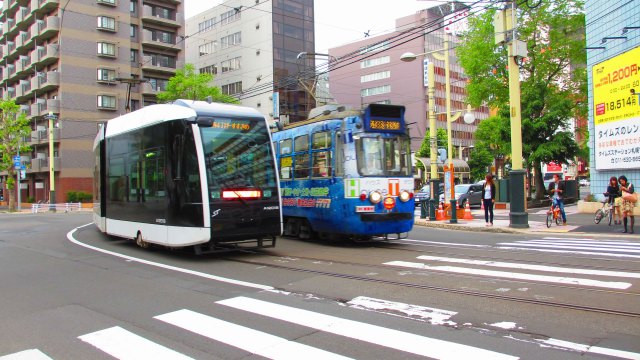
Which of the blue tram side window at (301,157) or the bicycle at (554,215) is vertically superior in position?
the blue tram side window at (301,157)

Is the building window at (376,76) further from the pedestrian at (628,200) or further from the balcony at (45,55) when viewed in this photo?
the pedestrian at (628,200)

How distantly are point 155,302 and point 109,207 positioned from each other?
26.0 feet

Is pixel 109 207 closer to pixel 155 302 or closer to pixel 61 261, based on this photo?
pixel 61 261

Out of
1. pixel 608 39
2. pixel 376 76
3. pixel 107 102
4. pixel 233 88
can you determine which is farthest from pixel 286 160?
pixel 376 76

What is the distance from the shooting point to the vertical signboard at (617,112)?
19.3 meters

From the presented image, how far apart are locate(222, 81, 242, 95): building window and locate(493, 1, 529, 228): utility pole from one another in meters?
50.3

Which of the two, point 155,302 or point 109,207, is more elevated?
point 109,207

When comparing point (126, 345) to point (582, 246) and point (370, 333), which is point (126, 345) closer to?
point (370, 333)

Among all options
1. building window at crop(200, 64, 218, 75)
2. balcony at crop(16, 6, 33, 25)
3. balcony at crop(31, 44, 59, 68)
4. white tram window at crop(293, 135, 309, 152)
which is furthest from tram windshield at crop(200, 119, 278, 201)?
building window at crop(200, 64, 218, 75)

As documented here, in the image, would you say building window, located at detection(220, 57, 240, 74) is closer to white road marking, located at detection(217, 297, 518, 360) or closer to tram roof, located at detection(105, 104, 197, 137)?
tram roof, located at detection(105, 104, 197, 137)

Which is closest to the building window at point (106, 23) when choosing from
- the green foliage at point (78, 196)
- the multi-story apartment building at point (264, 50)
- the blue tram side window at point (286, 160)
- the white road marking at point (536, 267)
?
the multi-story apartment building at point (264, 50)

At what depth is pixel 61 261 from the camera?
37.0 feet

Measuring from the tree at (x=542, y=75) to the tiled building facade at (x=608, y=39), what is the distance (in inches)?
322

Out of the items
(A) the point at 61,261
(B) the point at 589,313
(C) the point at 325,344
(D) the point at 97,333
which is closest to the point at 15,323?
(D) the point at 97,333
